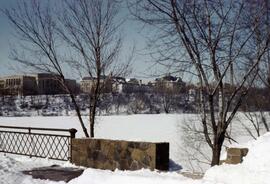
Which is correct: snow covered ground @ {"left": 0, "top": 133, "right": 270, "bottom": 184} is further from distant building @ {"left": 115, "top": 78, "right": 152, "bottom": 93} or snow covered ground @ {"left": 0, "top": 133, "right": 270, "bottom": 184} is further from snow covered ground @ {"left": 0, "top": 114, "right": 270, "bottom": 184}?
distant building @ {"left": 115, "top": 78, "right": 152, "bottom": 93}

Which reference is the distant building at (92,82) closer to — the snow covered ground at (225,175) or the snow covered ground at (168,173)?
the snow covered ground at (168,173)

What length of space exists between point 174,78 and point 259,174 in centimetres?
386

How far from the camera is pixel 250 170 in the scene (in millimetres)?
4887

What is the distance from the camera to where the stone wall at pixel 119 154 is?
7.83m

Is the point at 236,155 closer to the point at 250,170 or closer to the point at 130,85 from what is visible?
the point at 250,170

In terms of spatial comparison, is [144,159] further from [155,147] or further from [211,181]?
[211,181]

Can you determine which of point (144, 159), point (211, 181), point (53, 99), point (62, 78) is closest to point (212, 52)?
point (144, 159)

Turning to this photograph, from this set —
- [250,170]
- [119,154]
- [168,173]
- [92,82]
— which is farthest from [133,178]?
[92,82]

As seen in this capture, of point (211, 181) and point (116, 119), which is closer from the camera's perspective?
point (211, 181)

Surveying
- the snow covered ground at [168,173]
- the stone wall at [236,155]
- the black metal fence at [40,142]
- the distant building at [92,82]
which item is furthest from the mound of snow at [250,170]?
the distant building at [92,82]

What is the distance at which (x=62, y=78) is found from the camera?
474 inches

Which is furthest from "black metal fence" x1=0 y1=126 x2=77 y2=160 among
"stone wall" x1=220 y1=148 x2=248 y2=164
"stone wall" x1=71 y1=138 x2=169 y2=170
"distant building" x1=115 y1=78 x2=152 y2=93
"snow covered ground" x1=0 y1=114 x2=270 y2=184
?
"stone wall" x1=220 y1=148 x2=248 y2=164

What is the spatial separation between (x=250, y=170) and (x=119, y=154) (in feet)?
13.4

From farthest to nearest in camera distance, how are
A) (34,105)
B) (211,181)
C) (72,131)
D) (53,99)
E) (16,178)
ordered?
(34,105), (53,99), (72,131), (16,178), (211,181)
